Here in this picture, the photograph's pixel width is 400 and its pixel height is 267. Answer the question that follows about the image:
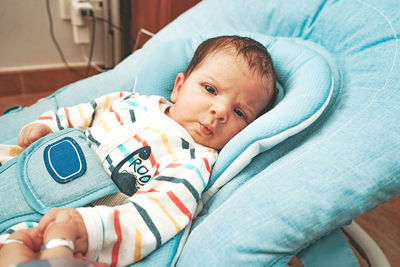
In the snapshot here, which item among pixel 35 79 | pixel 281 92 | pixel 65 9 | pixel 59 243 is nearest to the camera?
pixel 59 243

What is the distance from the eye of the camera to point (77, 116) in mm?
766

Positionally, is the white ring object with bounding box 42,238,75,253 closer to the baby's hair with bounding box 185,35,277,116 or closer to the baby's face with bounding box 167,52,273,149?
the baby's face with bounding box 167,52,273,149

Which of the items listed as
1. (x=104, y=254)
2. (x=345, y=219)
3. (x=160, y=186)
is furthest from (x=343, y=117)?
(x=104, y=254)

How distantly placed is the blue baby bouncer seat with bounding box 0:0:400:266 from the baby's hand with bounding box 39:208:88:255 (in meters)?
0.12

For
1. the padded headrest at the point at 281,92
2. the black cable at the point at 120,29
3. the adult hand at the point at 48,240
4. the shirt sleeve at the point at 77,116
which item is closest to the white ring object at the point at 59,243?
the adult hand at the point at 48,240

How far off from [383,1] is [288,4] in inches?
8.8

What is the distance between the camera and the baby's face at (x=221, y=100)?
2.22 ft

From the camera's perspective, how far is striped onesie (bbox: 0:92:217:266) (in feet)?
1.58

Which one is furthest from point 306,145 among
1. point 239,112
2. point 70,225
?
point 70,225

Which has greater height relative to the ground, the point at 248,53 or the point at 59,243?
the point at 248,53

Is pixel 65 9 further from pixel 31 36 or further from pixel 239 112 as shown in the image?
pixel 239 112

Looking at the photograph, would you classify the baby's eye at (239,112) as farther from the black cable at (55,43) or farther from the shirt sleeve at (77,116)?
the black cable at (55,43)

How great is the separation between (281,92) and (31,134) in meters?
0.60

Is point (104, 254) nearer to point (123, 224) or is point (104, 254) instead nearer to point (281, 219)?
point (123, 224)
